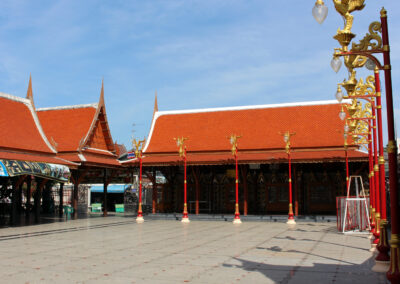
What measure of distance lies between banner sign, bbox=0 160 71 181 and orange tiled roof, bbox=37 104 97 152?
176 inches

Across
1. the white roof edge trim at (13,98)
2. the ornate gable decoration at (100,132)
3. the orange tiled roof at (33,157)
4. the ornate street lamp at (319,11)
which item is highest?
the white roof edge trim at (13,98)

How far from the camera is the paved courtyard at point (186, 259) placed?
27.0 ft

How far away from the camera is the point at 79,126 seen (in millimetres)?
28562

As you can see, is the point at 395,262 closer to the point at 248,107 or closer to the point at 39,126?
the point at 39,126

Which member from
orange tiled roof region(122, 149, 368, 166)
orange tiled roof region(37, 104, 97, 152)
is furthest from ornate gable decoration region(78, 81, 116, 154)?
orange tiled roof region(122, 149, 368, 166)

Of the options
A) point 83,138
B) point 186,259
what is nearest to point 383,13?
point 186,259

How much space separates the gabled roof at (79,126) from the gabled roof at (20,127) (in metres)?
2.94

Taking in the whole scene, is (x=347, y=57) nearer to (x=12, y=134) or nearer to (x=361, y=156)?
(x=361, y=156)

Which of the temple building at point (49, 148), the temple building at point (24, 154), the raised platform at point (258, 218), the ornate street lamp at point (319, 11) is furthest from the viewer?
the raised platform at point (258, 218)

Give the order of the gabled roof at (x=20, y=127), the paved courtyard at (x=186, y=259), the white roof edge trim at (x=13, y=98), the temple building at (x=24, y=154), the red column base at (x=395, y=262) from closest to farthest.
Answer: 1. the red column base at (x=395, y=262)
2. the paved courtyard at (x=186, y=259)
3. the temple building at (x=24, y=154)
4. the gabled roof at (x=20, y=127)
5. the white roof edge trim at (x=13, y=98)

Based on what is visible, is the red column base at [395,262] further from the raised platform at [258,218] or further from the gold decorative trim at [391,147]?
the raised platform at [258,218]

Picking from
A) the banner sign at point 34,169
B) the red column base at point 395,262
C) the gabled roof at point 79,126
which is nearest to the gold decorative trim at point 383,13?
the red column base at point 395,262

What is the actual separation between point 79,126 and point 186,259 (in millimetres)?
20029

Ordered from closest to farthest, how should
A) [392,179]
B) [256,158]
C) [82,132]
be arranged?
1. [392,179]
2. [256,158]
3. [82,132]
